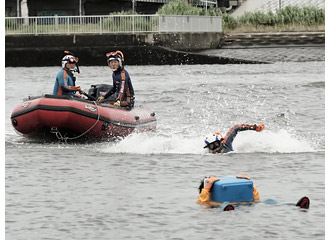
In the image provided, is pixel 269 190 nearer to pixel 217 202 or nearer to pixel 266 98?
pixel 217 202

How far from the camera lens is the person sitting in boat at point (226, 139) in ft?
54.0

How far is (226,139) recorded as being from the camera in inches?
661

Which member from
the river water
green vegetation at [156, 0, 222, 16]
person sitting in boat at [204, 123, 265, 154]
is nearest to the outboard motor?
the river water

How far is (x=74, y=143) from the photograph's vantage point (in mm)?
19438

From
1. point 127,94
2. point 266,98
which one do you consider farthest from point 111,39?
point 127,94

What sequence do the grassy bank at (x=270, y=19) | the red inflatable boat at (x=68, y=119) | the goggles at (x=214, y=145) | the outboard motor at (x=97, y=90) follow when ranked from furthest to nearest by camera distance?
the grassy bank at (x=270, y=19) < the outboard motor at (x=97, y=90) < the red inflatable boat at (x=68, y=119) < the goggles at (x=214, y=145)

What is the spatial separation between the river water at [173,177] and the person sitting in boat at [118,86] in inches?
35.6

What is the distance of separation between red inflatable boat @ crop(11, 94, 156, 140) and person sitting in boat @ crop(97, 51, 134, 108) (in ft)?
1.81

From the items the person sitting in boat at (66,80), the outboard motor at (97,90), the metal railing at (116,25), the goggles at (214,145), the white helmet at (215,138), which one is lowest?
the goggles at (214,145)

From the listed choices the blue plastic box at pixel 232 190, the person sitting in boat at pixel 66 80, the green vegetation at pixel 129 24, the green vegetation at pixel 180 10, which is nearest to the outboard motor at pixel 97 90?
the person sitting in boat at pixel 66 80

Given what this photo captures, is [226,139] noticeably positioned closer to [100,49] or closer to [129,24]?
[100,49]

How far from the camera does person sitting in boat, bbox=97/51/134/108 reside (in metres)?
20.2

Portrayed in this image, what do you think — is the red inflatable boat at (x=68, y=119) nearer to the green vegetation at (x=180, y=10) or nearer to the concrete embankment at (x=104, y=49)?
the concrete embankment at (x=104, y=49)

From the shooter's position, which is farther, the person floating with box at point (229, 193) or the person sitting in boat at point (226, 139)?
the person sitting in boat at point (226, 139)
